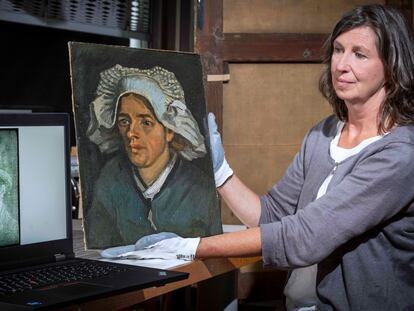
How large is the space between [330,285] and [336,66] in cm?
49

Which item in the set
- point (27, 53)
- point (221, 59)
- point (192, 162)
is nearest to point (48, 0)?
point (27, 53)

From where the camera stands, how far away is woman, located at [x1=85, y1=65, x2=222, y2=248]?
5.54ft

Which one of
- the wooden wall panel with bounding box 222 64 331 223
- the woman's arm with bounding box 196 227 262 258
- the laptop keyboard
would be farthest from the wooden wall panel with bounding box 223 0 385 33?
the laptop keyboard

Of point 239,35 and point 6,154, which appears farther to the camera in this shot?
point 239,35

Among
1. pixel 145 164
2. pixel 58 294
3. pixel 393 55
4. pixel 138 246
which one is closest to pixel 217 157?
pixel 145 164

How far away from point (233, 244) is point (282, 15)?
96 centimetres

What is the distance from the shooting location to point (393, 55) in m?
1.78

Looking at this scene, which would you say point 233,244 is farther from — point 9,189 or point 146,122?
point 9,189

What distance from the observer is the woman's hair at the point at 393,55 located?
70.3 inches

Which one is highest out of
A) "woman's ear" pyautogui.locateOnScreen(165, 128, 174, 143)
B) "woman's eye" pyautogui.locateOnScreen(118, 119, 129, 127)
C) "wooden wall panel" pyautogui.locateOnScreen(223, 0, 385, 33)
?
"wooden wall panel" pyautogui.locateOnScreen(223, 0, 385, 33)

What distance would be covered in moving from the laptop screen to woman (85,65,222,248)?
10 centimetres

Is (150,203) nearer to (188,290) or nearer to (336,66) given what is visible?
(336,66)

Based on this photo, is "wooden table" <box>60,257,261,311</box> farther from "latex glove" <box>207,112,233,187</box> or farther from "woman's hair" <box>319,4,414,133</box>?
"woman's hair" <box>319,4,414,133</box>

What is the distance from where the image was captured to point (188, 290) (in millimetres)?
2869
